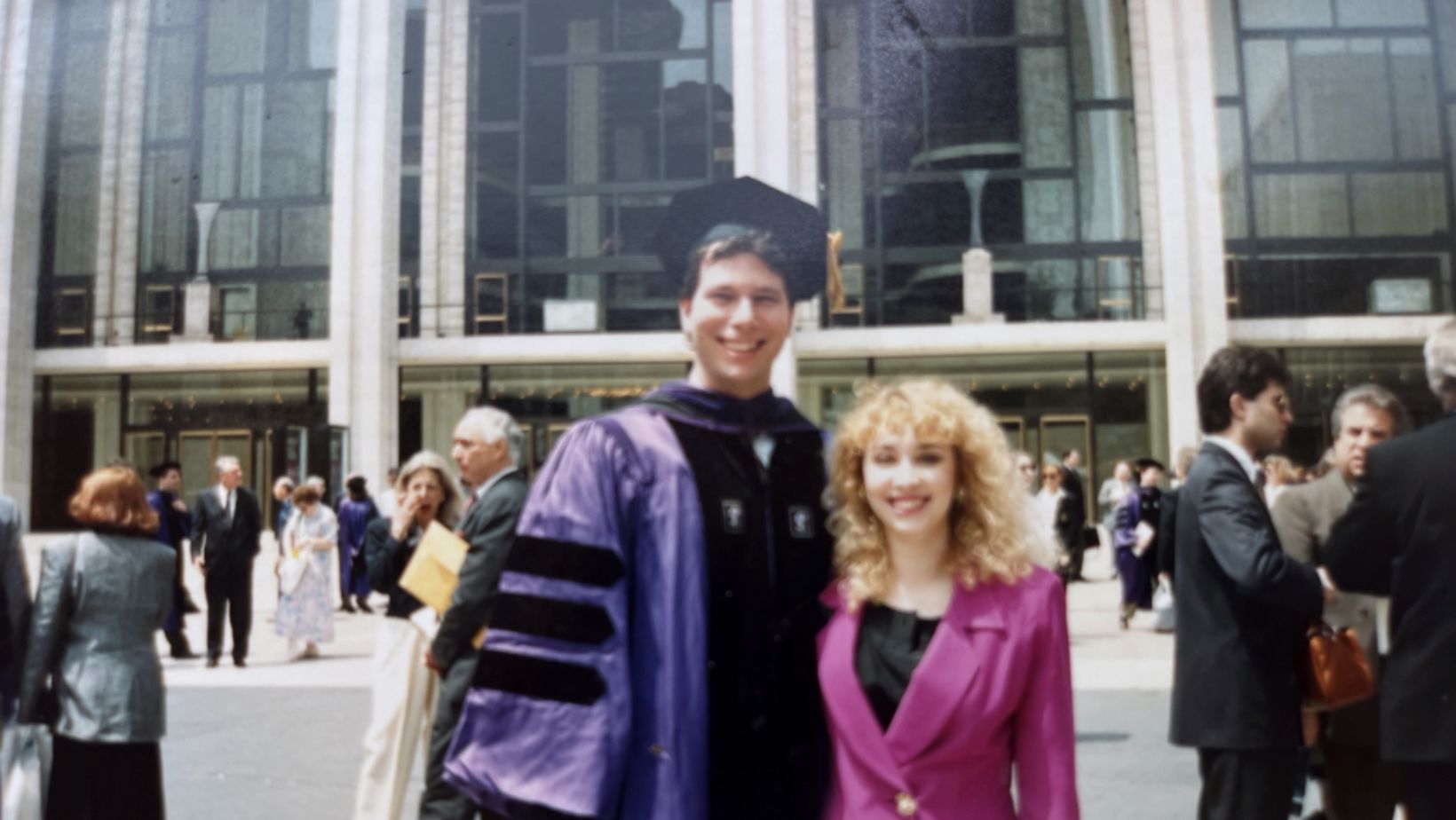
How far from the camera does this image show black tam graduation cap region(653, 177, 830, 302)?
224 centimetres

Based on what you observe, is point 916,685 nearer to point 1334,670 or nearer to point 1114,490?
point 1334,670

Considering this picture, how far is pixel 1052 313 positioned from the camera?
33.2 feet

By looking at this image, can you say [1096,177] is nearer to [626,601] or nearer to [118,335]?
[118,335]

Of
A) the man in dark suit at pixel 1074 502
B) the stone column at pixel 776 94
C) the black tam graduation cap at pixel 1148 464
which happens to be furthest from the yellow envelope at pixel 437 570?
the black tam graduation cap at pixel 1148 464

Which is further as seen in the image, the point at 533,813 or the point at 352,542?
the point at 352,542

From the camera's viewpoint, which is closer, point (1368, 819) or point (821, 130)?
point (1368, 819)

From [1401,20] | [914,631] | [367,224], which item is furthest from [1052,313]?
[914,631]

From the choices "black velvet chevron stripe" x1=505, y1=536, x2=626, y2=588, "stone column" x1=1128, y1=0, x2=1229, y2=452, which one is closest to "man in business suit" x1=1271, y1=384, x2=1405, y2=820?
"black velvet chevron stripe" x1=505, y1=536, x2=626, y2=588

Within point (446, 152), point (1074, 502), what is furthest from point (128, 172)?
point (1074, 502)

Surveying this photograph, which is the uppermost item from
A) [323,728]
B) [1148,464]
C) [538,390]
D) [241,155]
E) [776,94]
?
[776,94]

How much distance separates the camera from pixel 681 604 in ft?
6.43

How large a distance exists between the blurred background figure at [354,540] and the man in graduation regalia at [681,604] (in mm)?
7125

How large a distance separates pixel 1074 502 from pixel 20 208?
25.9 ft

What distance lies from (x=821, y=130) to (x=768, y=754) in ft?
19.7
